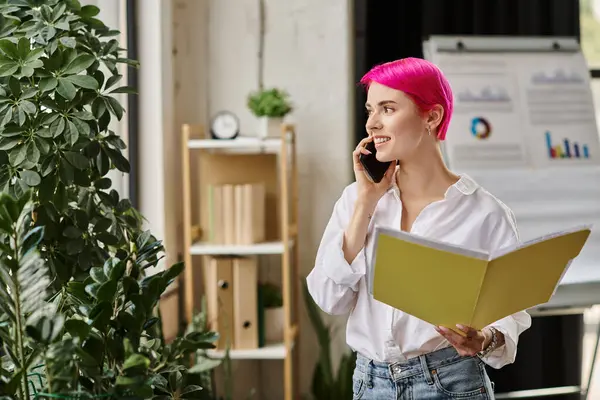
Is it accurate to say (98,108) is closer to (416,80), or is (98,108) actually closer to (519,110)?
(416,80)

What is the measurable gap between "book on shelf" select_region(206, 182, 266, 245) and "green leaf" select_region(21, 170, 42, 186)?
1628 mm

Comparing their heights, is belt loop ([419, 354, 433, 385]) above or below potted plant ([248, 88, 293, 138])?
below

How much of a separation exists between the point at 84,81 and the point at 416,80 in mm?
602

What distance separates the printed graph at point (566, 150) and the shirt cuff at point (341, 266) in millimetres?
2001

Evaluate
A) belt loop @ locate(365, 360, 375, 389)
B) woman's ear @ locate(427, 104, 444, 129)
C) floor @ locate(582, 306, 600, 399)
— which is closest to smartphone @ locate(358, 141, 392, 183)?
woman's ear @ locate(427, 104, 444, 129)

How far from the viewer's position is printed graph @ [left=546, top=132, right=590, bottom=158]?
3238 millimetres

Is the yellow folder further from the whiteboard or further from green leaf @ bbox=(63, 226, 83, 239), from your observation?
the whiteboard

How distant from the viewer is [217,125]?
3.11m

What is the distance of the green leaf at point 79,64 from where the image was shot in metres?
1.48

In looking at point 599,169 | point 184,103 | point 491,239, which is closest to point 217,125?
point 184,103

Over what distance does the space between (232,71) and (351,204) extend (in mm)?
2023

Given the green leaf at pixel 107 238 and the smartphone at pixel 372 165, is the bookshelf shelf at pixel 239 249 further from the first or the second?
the smartphone at pixel 372 165

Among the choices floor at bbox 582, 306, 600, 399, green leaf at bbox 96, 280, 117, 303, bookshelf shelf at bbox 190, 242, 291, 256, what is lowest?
floor at bbox 582, 306, 600, 399

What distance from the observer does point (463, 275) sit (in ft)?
4.10
